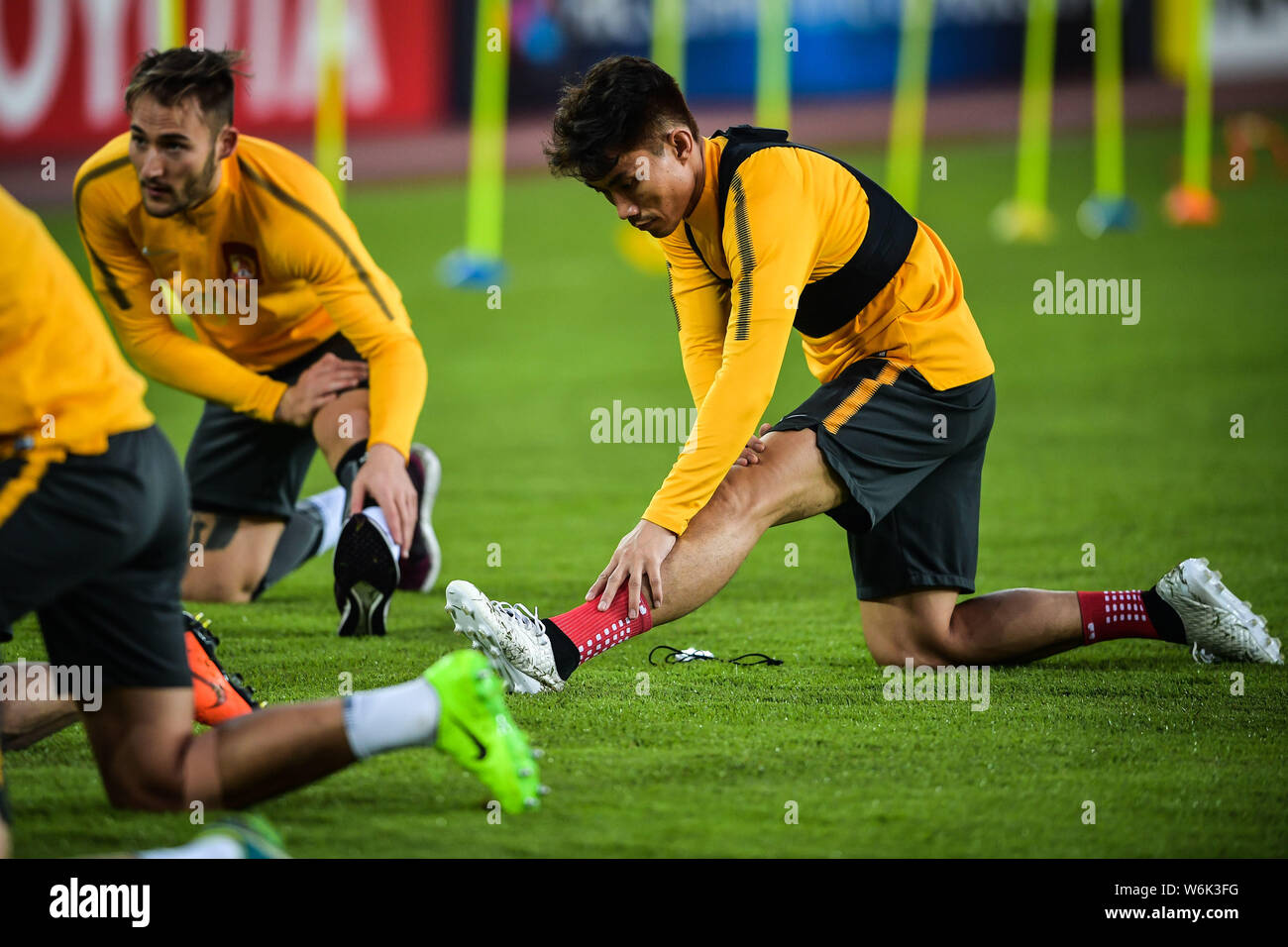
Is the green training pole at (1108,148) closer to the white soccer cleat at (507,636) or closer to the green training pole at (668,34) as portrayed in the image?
the green training pole at (668,34)

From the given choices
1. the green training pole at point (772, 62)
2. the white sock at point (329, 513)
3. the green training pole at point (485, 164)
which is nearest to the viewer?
the white sock at point (329, 513)

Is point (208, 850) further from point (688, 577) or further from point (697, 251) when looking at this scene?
point (697, 251)

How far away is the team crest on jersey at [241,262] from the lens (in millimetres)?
4801

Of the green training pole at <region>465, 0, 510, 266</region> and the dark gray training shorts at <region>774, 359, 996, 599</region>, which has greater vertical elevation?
the green training pole at <region>465, 0, 510, 266</region>

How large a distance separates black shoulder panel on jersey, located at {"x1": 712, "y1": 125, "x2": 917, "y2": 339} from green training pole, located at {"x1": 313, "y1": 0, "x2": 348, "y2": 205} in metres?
11.1

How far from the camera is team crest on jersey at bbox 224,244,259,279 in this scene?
4.80 meters

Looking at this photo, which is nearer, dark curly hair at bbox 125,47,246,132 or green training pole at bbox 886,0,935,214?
dark curly hair at bbox 125,47,246,132

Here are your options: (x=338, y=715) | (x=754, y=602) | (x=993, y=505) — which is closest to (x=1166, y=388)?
(x=993, y=505)

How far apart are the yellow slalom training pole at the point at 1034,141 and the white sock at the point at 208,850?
456 inches

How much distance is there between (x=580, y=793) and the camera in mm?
3240

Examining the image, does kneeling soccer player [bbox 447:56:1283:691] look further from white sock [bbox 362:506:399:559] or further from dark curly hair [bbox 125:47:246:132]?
dark curly hair [bbox 125:47:246:132]

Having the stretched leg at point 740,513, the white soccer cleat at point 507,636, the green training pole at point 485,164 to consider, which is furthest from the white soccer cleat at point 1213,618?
the green training pole at point 485,164

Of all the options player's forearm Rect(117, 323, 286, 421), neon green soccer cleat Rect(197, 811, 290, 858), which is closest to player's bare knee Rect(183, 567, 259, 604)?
player's forearm Rect(117, 323, 286, 421)

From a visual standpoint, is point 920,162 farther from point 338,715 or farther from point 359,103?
point 338,715
